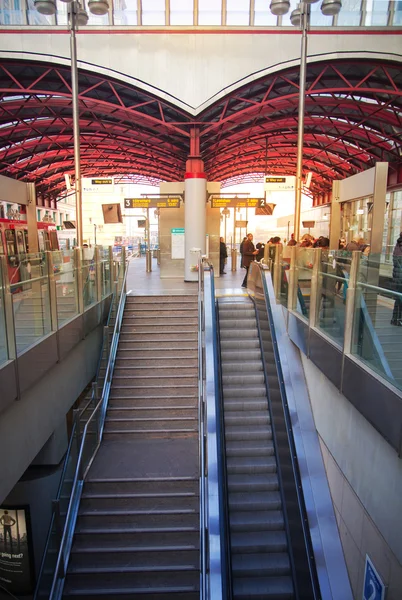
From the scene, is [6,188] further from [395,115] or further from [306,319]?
[395,115]

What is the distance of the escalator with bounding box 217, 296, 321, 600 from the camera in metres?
5.84

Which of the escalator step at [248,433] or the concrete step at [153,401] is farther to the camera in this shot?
the concrete step at [153,401]

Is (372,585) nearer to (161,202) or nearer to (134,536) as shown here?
(134,536)

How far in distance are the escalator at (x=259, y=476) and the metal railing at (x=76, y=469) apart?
2.29m

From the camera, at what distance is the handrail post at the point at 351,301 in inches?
199

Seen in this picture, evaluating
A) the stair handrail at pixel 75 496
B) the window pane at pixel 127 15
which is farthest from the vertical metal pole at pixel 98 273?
the window pane at pixel 127 15

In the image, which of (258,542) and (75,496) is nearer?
(258,542)

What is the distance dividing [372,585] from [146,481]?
3645 mm

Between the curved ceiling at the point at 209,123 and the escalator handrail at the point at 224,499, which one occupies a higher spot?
the curved ceiling at the point at 209,123

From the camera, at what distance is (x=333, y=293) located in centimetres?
604

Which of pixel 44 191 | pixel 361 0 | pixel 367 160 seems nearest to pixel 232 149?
pixel 367 160

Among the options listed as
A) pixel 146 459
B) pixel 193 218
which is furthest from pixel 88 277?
pixel 193 218

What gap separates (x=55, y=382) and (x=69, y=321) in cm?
110

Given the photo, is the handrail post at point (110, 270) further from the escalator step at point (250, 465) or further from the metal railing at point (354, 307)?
the escalator step at point (250, 465)
